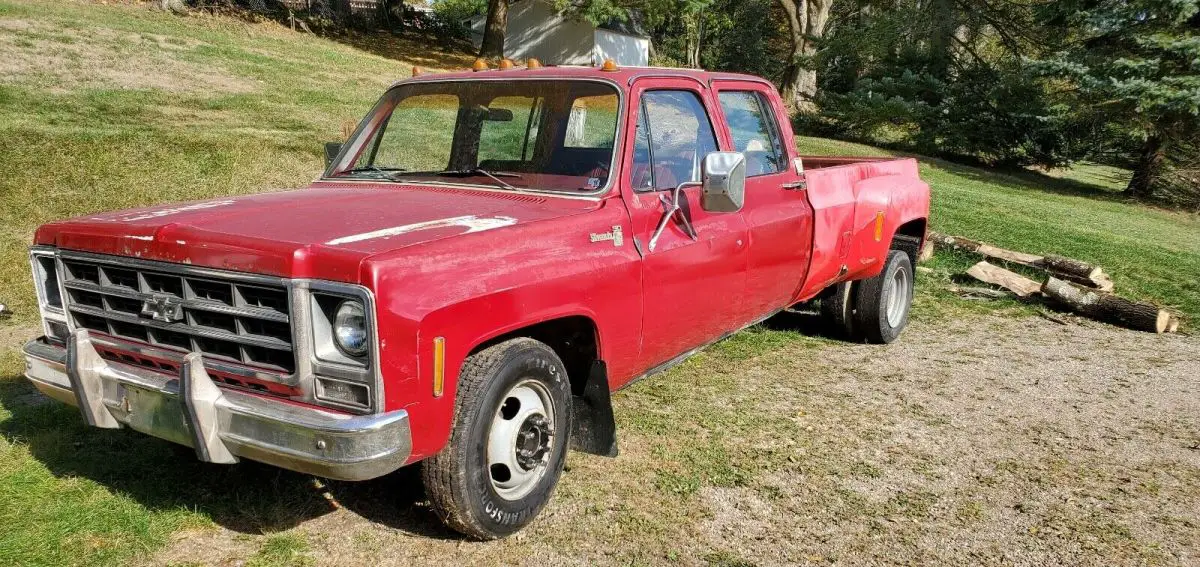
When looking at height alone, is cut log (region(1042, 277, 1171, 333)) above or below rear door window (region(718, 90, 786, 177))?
below

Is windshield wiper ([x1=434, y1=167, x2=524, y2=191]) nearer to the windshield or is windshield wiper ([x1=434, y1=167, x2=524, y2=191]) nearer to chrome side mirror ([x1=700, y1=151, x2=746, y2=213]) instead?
the windshield

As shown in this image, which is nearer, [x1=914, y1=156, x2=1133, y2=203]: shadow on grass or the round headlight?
the round headlight

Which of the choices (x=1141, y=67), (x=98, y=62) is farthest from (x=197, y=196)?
(x=1141, y=67)

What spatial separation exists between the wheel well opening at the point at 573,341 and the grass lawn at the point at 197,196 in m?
0.55

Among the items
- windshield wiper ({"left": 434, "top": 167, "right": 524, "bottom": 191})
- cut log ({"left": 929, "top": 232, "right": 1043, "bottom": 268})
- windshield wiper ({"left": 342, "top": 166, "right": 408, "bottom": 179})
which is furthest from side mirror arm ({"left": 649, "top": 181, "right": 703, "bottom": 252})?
cut log ({"left": 929, "top": 232, "right": 1043, "bottom": 268})

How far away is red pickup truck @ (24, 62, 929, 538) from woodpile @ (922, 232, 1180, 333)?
4449 millimetres

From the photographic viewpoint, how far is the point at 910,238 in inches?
280

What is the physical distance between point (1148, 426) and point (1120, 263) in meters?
6.42

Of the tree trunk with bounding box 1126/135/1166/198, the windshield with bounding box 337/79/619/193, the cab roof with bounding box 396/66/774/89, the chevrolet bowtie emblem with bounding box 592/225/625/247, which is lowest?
the tree trunk with bounding box 1126/135/1166/198

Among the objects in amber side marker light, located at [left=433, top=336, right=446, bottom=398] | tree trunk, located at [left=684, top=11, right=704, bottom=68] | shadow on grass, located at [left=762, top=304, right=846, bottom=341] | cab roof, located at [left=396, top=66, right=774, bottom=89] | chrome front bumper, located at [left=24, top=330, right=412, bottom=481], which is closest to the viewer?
chrome front bumper, located at [left=24, top=330, right=412, bottom=481]

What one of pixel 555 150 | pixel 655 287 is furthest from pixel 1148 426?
pixel 555 150

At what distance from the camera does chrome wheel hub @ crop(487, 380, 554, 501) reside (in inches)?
142

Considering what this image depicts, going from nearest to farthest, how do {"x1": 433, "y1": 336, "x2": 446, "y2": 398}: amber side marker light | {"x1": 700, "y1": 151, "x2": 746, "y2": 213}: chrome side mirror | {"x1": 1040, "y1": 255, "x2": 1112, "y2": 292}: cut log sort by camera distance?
1. {"x1": 433, "y1": 336, "x2": 446, "y2": 398}: amber side marker light
2. {"x1": 700, "y1": 151, "x2": 746, "y2": 213}: chrome side mirror
3. {"x1": 1040, "y1": 255, "x2": 1112, "y2": 292}: cut log

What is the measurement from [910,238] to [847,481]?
3183mm
